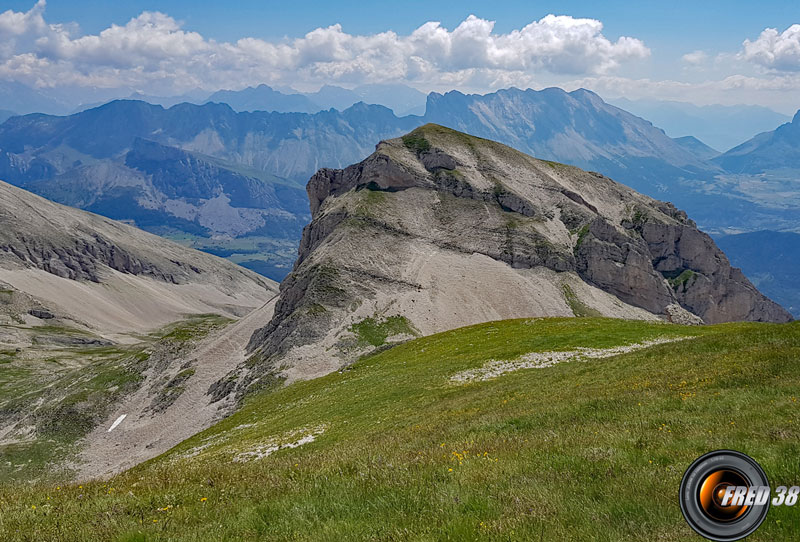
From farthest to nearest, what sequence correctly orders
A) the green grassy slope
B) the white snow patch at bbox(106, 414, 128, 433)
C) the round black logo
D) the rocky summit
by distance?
the rocky summit → the white snow patch at bbox(106, 414, 128, 433) → the green grassy slope → the round black logo

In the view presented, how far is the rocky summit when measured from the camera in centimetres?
10281

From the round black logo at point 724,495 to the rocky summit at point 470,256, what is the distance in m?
77.8

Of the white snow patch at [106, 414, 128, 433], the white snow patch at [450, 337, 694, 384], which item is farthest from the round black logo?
the white snow patch at [106, 414, 128, 433]

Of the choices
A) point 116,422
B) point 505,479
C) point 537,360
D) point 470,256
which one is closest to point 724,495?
point 505,479

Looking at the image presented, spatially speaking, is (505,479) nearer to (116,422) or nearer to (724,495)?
(724,495)

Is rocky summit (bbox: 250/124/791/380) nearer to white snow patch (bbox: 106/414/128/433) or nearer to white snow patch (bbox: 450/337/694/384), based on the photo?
white snow patch (bbox: 106/414/128/433)

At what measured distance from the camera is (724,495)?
8.32 metres

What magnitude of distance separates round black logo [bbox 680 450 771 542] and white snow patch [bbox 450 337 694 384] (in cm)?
3388

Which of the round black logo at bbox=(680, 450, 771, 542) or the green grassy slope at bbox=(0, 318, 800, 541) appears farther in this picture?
the green grassy slope at bbox=(0, 318, 800, 541)

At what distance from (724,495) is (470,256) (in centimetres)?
12193

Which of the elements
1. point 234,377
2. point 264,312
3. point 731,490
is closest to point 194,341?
point 264,312

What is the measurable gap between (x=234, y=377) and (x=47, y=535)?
84.4 meters

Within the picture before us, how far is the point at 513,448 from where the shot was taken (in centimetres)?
1508

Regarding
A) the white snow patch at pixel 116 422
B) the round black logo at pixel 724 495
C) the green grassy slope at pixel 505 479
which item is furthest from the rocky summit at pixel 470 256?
the round black logo at pixel 724 495
